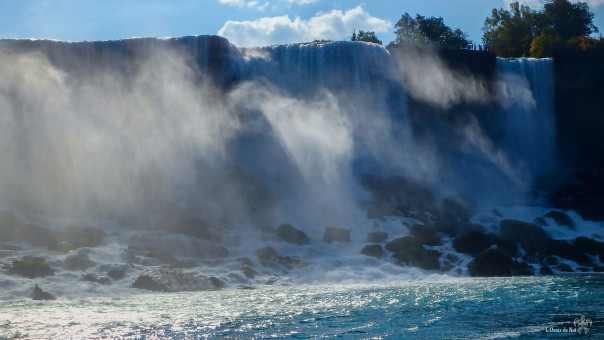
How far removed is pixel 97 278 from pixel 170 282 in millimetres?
2259

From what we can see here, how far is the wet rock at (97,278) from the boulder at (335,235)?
9.90m

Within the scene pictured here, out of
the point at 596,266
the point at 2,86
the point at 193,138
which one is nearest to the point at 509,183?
the point at 596,266

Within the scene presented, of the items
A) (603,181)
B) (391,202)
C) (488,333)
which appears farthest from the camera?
(603,181)

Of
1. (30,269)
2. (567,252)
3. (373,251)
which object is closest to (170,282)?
(30,269)

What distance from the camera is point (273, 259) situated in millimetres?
26547

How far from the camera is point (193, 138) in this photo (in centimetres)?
3597

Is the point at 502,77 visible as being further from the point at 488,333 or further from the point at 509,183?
the point at 488,333

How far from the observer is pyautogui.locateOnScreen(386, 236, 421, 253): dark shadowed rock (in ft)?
91.0

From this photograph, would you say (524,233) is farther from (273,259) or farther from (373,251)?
(273,259)

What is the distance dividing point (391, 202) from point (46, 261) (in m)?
16.4

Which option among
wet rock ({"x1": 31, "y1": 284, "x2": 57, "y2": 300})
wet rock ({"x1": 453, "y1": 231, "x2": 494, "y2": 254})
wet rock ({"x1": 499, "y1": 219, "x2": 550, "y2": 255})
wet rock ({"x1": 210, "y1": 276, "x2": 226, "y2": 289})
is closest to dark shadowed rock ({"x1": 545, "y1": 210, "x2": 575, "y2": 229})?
wet rock ({"x1": 499, "y1": 219, "x2": 550, "y2": 255})

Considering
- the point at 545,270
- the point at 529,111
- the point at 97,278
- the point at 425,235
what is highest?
the point at 529,111

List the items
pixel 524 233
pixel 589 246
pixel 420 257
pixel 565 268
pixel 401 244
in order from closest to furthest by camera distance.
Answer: pixel 565 268 → pixel 420 257 → pixel 401 244 → pixel 589 246 → pixel 524 233

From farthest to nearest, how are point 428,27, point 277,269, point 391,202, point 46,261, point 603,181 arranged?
point 428,27
point 603,181
point 391,202
point 277,269
point 46,261
